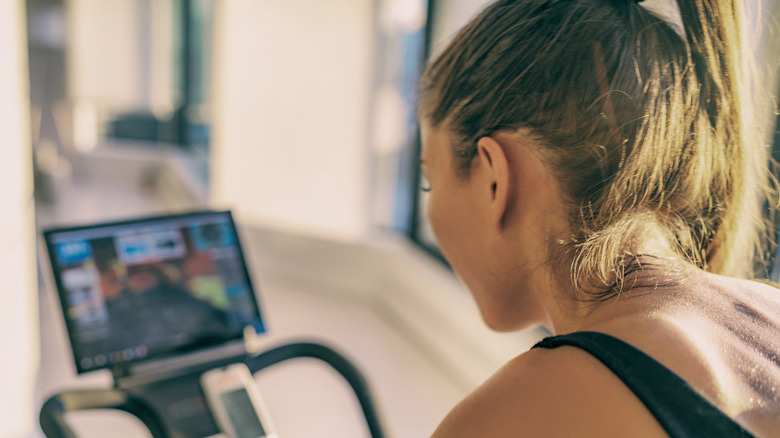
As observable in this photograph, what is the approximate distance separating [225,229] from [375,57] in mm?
2177

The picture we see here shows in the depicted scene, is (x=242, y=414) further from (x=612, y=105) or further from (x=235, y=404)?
(x=612, y=105)

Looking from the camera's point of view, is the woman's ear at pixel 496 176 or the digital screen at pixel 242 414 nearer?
the woman's ear at pixel 496 176

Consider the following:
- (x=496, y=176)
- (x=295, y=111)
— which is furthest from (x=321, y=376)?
(x=496, y=176)

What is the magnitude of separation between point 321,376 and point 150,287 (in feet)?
5.15

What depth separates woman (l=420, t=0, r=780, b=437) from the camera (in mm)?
573

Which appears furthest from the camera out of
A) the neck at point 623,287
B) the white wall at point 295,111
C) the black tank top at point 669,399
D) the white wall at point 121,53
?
the white wall at point 121,53

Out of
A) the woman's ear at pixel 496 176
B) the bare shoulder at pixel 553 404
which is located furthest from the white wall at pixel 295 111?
the bare shoulder at pixel 553 404

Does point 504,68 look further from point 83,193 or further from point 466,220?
point 83,193

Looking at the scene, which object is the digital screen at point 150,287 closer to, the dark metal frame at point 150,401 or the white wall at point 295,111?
the dark metal frame at point 150,401

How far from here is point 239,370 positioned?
4.02 feet

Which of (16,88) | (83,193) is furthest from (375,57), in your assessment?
(83,193)

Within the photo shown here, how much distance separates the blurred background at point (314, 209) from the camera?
5.11 feet

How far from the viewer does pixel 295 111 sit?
11.1 feet

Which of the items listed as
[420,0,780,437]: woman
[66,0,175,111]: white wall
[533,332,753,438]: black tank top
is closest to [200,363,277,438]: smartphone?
[420,0,780,437]: woman
